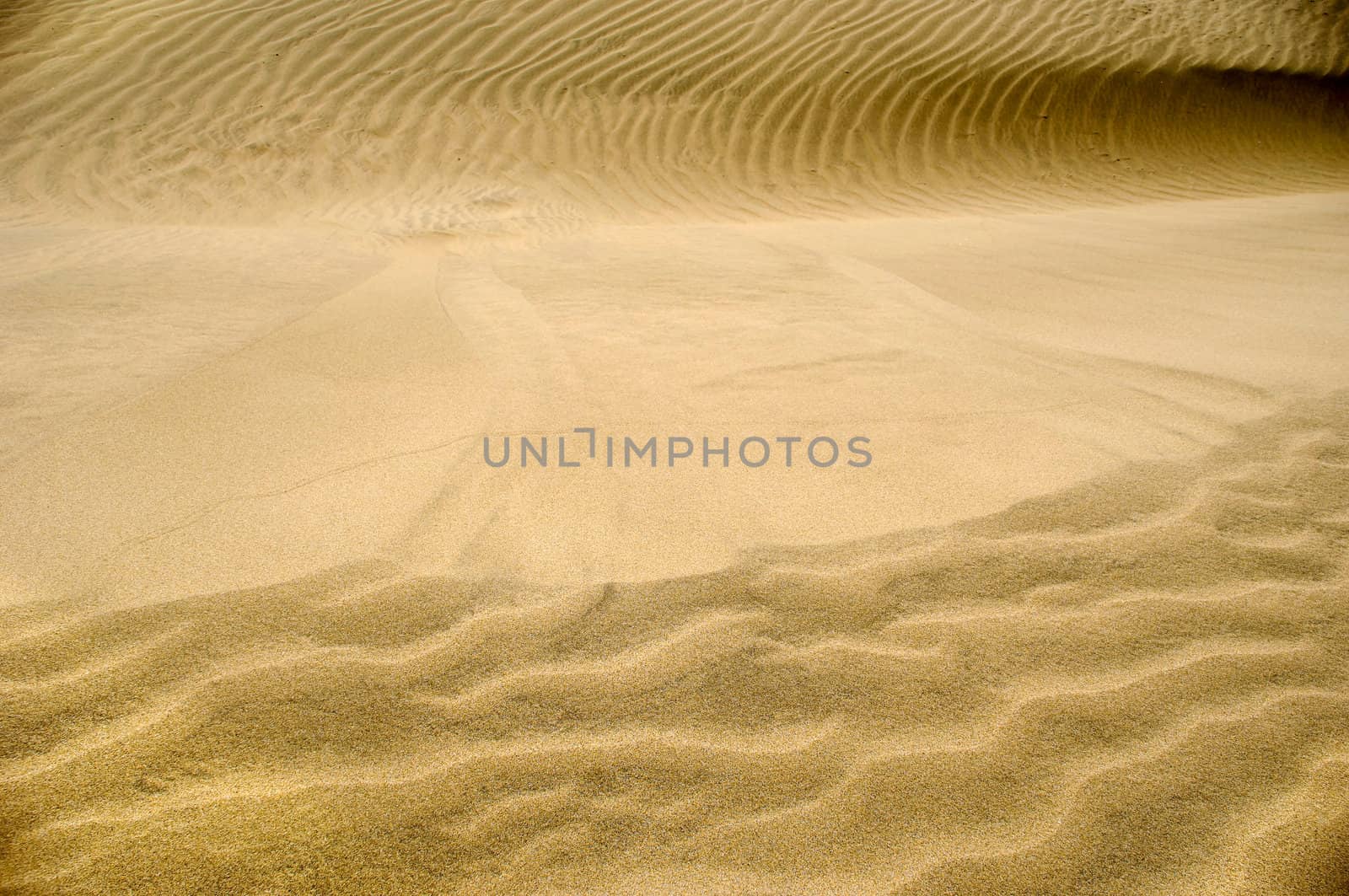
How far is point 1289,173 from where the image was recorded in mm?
9336

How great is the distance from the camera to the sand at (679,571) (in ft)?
4.38

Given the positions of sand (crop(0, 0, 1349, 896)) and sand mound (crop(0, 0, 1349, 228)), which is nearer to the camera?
sand (crop(0, 0, 1349, 896))

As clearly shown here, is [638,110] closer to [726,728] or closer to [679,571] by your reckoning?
[679,571]

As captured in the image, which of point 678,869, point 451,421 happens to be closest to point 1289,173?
point 451,421

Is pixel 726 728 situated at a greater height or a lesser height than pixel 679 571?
lesser

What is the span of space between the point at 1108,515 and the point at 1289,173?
10.0 metres

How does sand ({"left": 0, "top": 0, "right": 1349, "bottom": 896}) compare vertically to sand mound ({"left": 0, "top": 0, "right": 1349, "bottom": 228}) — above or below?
below

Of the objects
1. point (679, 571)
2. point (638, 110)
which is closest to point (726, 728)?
point (679, 571)

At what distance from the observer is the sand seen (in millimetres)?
1335

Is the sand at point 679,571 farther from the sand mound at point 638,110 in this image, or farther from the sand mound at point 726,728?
the sand mound at point 638,110

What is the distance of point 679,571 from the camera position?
77.3 inches

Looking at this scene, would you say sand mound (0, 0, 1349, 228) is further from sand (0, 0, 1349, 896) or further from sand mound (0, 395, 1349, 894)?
sand mound (0, 395, 1349, 894)

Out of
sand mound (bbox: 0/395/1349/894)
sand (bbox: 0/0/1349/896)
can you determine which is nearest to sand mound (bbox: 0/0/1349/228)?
sand (bbox: 0/0/1349/896)

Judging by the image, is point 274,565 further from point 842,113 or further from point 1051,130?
point 1051,130
